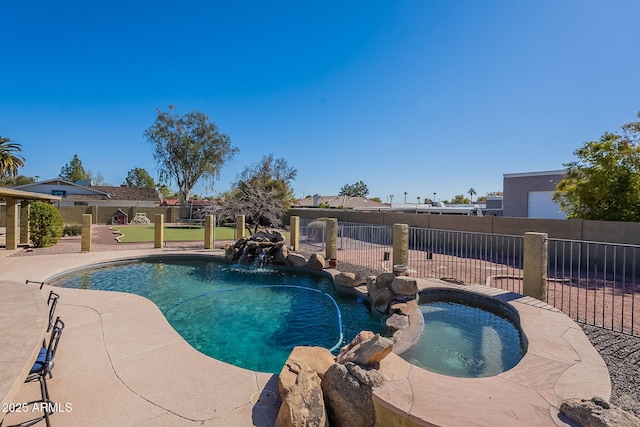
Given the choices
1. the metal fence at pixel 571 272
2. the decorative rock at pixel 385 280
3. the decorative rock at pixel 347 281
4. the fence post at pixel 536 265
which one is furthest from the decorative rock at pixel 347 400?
the decorative rock at pixel 347 281

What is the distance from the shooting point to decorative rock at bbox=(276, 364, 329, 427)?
2.35 m

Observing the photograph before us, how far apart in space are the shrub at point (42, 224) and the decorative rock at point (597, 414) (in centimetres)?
1828

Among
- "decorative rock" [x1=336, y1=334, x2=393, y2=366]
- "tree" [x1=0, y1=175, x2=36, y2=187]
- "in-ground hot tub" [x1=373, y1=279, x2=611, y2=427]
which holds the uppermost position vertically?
"tree" [x1=0, y1=175, x2=36, y2=187]

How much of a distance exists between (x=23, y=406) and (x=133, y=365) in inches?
39.0

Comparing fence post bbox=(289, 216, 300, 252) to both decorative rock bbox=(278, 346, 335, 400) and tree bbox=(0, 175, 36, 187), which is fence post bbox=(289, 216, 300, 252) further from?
tree bbox=(0, 175, 36, 187)

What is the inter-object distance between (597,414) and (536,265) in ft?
14.6

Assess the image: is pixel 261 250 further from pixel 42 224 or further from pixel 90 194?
pixel 90 194

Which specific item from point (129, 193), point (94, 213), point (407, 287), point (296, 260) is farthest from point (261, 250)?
point (129, 193)

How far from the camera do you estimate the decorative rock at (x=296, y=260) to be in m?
10.9

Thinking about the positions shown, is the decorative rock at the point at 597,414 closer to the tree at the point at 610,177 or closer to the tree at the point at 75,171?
the tree at the point at 610,177

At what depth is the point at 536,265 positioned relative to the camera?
19.3ft

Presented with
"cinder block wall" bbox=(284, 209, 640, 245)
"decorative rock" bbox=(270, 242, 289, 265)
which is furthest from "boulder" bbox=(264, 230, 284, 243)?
"cinder block wall" bbox=(284, 209, 640, 245)

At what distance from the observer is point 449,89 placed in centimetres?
1252

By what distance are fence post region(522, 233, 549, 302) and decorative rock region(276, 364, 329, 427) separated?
17.6 ft
